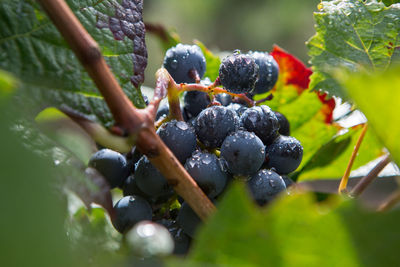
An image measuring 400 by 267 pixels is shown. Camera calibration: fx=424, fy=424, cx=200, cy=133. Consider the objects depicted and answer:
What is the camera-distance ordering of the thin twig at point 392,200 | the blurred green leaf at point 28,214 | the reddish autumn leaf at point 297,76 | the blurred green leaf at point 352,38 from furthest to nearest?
the reddish autumn leaf at point 297,76
the blurred green leaf at point 352,38
the thin twig at point 392,200
the blurred green leaf at point 28,214

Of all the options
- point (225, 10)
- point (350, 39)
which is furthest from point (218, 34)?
point (350, 39)

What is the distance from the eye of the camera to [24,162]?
0.17 m

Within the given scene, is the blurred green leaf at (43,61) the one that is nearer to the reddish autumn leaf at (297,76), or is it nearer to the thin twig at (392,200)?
the thin twig at (392,200)

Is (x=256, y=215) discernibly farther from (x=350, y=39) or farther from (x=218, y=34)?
(x=218, y=34)

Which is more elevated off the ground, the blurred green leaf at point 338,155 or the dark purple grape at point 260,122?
the dark purple grape at point 260,122

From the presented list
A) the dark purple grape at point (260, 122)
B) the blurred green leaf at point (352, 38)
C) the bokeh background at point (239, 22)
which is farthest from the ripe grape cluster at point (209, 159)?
the bokeh background at point (239, 22)

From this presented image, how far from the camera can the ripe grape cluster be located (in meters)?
0.34

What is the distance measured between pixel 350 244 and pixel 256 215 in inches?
1.8

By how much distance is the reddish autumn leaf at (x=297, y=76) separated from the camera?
598mm

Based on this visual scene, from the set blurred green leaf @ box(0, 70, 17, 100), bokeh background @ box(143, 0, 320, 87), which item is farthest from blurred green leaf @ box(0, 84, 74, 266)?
bokeh background @ box(143, 0, 320, 87)

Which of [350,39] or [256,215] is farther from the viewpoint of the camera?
[350,39]

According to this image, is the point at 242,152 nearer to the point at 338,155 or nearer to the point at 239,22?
the point at 338,155

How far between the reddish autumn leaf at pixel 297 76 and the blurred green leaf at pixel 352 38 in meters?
0.13

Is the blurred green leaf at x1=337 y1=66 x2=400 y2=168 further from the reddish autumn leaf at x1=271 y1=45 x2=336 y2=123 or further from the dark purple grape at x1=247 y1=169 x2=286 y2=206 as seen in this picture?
the reddish autumn leaf at x1=271 y1=45 x2=336 y2=123
